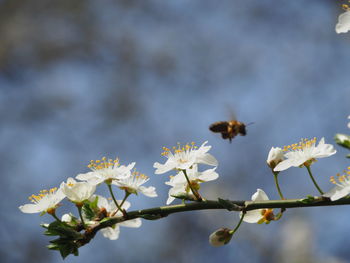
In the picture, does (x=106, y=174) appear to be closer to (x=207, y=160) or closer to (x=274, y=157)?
(x=207, y=160)

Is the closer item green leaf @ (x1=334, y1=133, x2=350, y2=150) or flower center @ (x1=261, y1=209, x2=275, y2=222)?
green leaf @ (x1=334, y1=133, x2=350, y2=150)

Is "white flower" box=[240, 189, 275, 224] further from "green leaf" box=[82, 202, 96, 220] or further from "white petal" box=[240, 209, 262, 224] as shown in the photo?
"green leaf" box=[82, 202, 96, 220]

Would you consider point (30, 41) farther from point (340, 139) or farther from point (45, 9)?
point (340, 139)

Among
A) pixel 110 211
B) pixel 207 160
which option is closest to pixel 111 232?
pixel 110 211

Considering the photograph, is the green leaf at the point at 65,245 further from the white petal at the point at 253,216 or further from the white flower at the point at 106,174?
the white petal at the point at 253,216

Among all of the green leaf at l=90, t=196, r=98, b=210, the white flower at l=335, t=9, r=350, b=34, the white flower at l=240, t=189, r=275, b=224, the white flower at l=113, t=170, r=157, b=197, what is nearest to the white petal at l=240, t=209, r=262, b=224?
the white flower at l=240, t=189, r=275, b=224

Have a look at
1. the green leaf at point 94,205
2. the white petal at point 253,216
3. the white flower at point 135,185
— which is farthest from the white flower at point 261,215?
the green leaf at point 94,205

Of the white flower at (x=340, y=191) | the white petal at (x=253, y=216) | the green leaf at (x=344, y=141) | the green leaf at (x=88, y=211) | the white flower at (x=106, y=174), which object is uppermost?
the white flower at (x=106, y=174)
